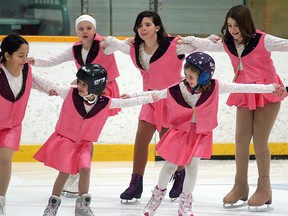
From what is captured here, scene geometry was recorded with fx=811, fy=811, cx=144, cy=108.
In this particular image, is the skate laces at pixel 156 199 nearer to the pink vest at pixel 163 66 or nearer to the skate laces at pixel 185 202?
the skate laces at pixel 185 202

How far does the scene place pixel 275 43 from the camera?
578 centimetres

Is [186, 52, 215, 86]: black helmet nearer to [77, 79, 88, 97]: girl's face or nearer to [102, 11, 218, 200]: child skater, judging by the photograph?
[77, 79, 88, 97]: girl's face

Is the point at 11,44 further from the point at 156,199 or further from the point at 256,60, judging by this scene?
the point at 256,60

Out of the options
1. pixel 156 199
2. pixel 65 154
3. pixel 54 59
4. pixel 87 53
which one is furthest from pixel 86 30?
pixel 156 199

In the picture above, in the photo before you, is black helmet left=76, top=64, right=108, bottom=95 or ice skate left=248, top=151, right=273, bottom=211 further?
ice skate left=248, top=151, right=273, bottom=211

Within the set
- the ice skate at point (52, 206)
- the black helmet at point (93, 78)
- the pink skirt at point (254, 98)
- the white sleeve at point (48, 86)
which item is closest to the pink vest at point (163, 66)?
the pink skirt at point (254, 98)

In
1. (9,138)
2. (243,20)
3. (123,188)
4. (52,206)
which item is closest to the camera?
(52,206)

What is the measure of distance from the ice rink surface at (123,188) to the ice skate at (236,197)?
5 centimetres

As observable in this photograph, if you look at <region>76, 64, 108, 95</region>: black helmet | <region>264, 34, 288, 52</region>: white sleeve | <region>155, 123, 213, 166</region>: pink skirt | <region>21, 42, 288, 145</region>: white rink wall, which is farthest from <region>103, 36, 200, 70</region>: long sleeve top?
<region>21, 42, 288, 145</region>: white rink wall

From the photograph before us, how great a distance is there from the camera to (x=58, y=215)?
5.52 m

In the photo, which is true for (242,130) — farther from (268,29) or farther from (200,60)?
(268,29)

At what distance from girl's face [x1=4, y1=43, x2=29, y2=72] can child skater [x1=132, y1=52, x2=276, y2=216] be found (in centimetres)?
95

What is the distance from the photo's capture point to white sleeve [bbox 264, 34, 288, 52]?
5742mm

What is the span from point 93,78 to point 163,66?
1.10 meters
